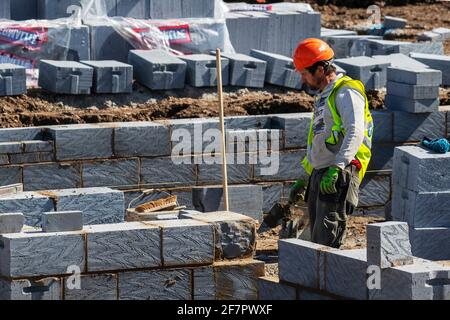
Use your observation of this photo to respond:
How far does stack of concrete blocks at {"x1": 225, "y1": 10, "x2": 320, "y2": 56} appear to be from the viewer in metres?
16.0

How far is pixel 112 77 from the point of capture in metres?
13.4

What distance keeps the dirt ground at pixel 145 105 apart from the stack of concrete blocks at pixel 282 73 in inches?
3.7

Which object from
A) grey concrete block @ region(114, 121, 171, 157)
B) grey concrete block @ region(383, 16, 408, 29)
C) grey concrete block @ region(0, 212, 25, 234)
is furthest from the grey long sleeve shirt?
grey concrete block @ region(383, 16, 408, 29)

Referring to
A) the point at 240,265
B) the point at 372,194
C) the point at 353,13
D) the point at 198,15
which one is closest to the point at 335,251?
the point at 240,265

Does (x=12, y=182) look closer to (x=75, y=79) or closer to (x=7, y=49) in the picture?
(x=75, y=79)

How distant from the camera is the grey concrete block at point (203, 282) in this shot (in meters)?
9.34

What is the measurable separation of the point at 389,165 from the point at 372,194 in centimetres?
32

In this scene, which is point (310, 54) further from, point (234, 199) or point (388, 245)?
point (234, 199)

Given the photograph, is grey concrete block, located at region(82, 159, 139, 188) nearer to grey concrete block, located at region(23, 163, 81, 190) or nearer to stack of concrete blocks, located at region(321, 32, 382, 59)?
grey concrete block, located at region(23, 163, 81, 190)

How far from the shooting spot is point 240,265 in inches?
372

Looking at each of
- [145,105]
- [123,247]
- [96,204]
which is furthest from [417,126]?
[123,247]

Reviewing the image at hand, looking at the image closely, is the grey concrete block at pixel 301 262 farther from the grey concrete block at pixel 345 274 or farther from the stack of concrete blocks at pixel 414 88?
the stack of concrete blocks at pixel 414 88

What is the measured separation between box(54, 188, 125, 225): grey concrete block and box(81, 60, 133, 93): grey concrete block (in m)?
3.20

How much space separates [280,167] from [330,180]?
3.41 m
